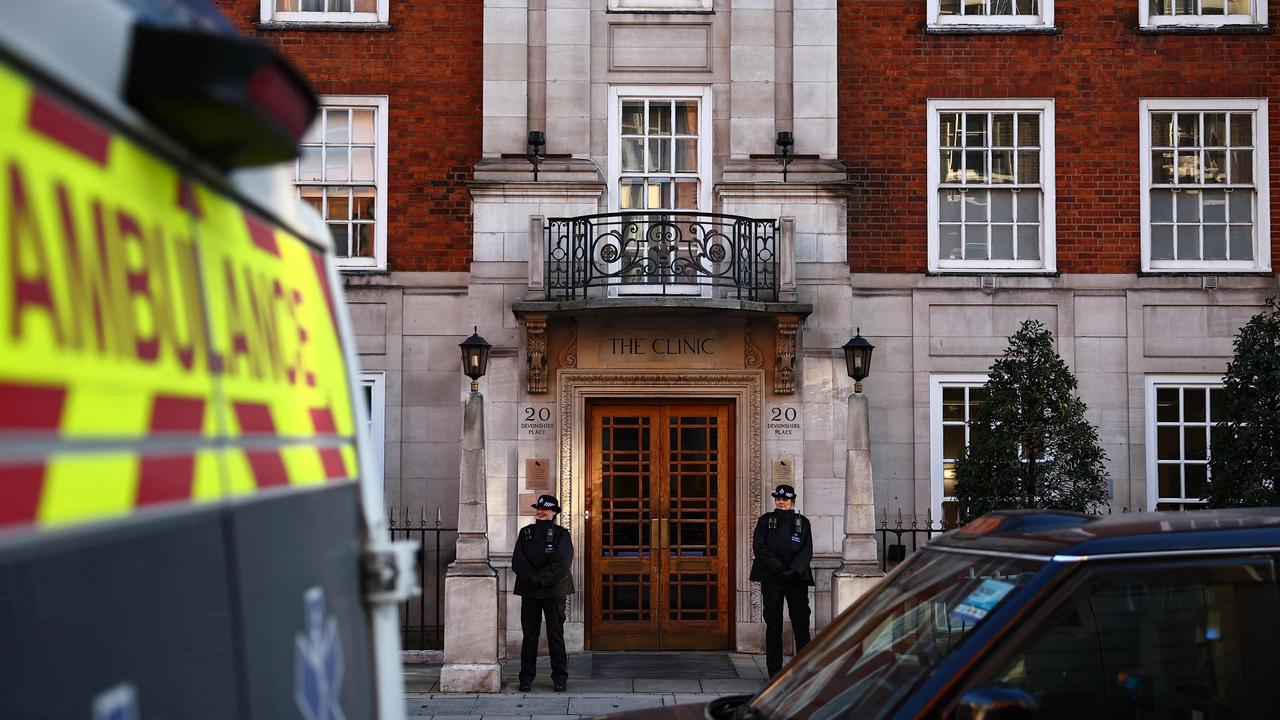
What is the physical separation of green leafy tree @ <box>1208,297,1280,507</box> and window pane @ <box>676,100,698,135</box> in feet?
21.8

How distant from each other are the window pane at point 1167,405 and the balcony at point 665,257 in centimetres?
488

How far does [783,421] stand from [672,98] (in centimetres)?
415

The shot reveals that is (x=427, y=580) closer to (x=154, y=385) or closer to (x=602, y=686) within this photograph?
(x=602, y=686)

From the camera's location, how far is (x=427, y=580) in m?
14.8

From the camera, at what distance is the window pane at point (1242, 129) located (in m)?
15.7

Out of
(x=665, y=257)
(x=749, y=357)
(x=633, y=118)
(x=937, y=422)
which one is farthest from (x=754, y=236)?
(x=937, y=422)

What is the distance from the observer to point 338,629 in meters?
2.26

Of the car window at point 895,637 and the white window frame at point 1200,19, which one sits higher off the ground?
the white window frame at point 1200,19

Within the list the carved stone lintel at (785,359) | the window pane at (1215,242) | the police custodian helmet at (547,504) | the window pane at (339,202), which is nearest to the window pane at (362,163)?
the window pane at (339,202)

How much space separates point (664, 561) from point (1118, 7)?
881 centimetres

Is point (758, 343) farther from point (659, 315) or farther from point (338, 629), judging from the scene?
point (338, 629)

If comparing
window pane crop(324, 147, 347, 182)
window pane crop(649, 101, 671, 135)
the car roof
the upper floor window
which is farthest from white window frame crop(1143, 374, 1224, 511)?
the car roof

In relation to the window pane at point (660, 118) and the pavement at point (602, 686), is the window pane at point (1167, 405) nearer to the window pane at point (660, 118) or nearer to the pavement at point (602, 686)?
the pavement at point (602, 686)

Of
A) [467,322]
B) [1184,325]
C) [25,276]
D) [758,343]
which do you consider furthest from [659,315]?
[25,276]
